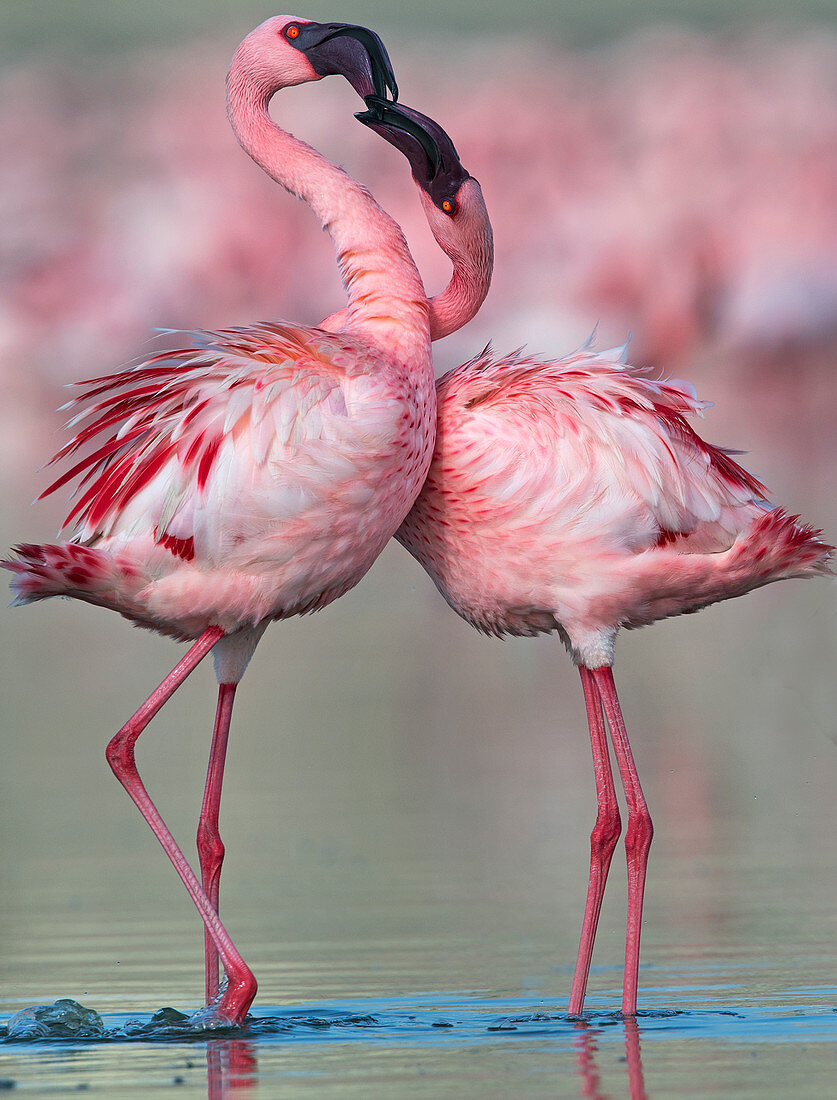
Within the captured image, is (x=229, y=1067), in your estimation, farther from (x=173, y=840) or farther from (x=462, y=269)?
(x=462, y=269)

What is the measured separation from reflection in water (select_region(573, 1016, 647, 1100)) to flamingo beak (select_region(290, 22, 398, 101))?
3336 millimetres

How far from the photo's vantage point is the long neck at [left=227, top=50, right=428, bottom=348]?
246 inches

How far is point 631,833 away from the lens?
640cm

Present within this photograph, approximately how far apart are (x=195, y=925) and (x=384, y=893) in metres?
0.85

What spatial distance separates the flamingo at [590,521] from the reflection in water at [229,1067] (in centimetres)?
117

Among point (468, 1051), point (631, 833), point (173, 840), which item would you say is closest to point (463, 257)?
point (631, 833)

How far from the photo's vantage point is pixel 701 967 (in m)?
6.22

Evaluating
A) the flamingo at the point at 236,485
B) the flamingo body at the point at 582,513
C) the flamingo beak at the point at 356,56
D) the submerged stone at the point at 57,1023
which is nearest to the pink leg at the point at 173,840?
the flamingo at the point at 236,485

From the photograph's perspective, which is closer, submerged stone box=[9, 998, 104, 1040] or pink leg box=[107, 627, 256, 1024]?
submerged stone box=[9, 998, 104, 1040]

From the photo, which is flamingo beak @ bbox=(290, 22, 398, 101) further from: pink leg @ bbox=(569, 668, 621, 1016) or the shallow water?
the shallow water

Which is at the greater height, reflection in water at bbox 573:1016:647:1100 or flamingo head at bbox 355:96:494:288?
flamingo head at bbox 355:96:494:288

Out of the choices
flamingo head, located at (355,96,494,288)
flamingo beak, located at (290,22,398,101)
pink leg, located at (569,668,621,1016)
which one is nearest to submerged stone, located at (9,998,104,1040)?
pink leg, located at (569,668,621,1016)

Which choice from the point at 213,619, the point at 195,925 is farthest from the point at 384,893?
the point at 213,619

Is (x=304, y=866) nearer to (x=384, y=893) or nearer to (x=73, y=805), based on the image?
(x=384, y=893)
